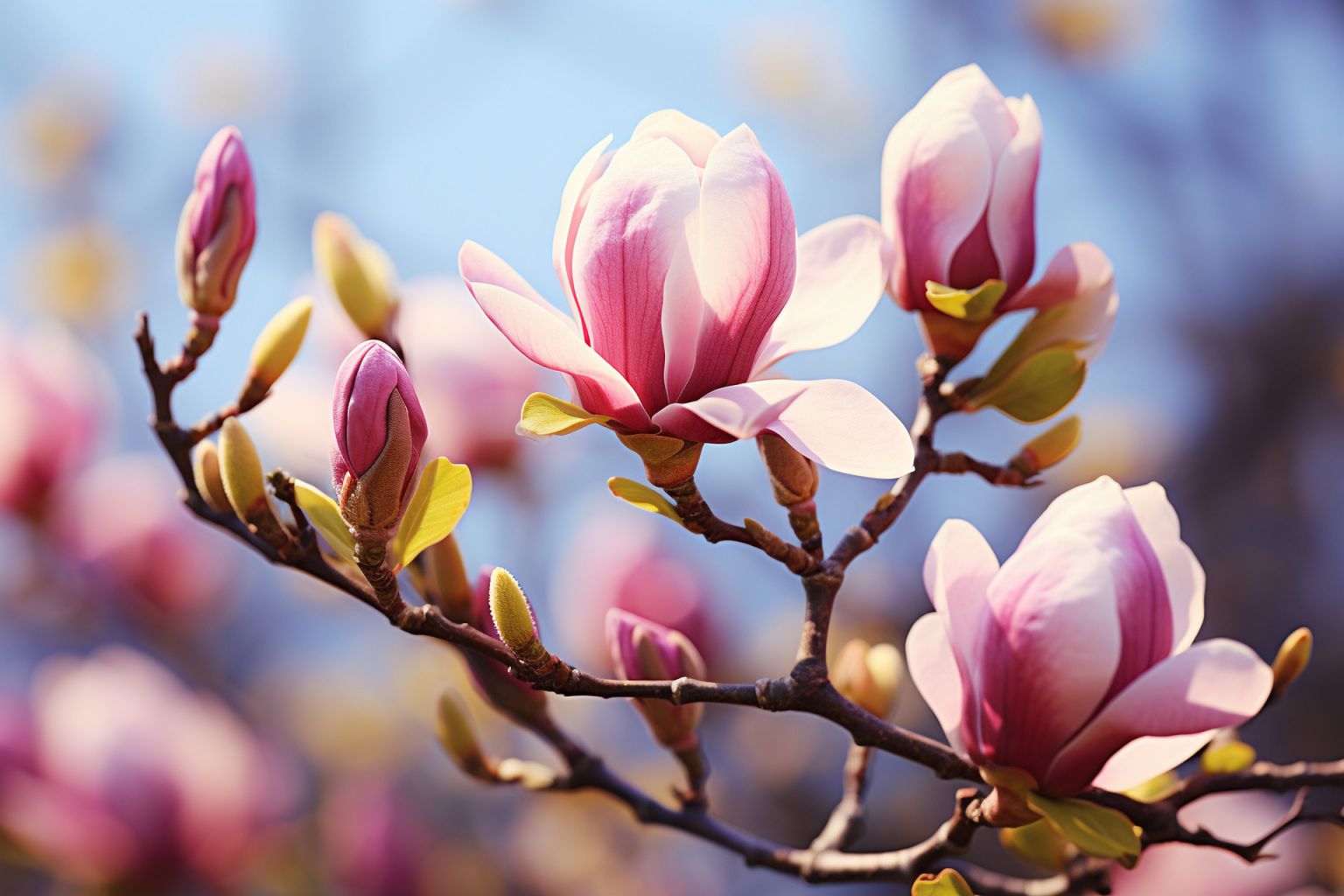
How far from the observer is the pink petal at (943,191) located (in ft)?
2.10

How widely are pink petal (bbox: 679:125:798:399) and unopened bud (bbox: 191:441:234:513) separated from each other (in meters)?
0.25

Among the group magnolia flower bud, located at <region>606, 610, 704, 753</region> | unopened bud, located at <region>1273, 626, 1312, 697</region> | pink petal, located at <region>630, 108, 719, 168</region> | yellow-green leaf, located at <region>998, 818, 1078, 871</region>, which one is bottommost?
yellow-green leaf, located at <region>998, 818, 1078, 871</region>

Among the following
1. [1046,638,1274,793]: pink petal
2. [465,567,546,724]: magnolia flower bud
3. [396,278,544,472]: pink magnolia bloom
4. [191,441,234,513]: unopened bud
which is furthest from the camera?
[396,278,544,472]: pink magnolia bloom

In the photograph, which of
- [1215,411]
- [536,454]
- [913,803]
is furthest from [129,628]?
[1215,411]

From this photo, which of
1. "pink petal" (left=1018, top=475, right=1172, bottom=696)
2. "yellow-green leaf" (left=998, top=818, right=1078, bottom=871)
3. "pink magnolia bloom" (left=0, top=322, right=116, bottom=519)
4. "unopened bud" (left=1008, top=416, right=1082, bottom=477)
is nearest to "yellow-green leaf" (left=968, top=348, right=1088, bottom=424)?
"unopened bud" (left=1008, top=416, right=1082, bottom=477)

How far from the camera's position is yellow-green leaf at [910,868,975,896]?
0.54 meters

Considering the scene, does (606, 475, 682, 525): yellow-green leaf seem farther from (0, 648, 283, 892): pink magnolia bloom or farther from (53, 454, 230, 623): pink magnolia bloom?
(53, 454, 230, 623): pink magnolia bloom

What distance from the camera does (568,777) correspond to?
2.47 ft

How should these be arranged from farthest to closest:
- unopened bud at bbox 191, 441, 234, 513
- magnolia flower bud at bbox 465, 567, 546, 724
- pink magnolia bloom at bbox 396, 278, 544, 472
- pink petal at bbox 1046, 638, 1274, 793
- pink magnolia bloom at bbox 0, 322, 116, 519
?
pink magnolia bloom at bbox 0, 322, 116, 519 → pink magnolia bloom at bbox 396, 278, 544, 472 → magnolia flower bud at bbox 465, 567, 546, 724 → unopened bud at bbox 191, 441, 234, 513 → pink petal at bbox 1046, 638, 1274, 793

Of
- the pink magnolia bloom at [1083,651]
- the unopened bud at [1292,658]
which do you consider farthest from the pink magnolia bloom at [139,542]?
the unopened bud at [1292,658]

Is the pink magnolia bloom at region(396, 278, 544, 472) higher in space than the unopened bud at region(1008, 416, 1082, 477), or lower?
lower

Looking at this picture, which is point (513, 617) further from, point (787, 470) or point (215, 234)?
point (215, 234)

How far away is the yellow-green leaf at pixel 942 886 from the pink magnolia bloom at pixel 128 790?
957mm

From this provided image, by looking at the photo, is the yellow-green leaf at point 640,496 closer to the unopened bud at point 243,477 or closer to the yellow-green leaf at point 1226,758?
the unopened bud at point 243,477
